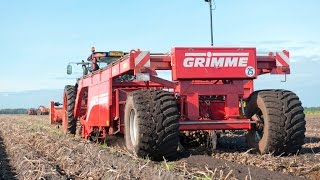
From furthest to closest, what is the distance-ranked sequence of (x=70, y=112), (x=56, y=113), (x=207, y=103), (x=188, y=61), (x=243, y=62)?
(x=56, y=113), (x=70, y=112), (x=207, y=103), (x=243, y=62), (x=188, y=61)

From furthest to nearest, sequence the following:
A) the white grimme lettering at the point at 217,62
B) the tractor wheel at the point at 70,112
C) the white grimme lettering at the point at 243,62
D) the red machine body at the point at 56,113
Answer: the red machine body at the point at 56,113, the tractor wheel at the point at 70,112, the white grimme lettering at the point at 243,62, the white grimme lettering at the point at 217,62

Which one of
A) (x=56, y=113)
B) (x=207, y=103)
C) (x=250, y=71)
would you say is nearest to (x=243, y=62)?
(x=250, y=71)

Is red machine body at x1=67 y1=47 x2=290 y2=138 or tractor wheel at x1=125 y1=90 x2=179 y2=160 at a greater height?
red machine body at x1=67 y1=47 x2=290 y2=138

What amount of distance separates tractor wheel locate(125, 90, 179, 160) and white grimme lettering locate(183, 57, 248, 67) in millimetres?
837

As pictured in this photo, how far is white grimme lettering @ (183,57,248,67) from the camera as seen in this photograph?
25.8 feet

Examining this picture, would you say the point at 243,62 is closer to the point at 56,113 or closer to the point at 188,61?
the point at 188,61

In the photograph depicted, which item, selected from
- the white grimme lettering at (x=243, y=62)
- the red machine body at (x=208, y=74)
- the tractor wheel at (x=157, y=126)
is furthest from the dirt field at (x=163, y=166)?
the white grimme lettering at (x=243, y=62)

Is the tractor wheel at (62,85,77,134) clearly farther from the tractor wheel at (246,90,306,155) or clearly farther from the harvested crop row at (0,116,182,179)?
the tractor wheel at (246,90,306,155)

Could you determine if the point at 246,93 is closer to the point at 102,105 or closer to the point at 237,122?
the point at 237,122

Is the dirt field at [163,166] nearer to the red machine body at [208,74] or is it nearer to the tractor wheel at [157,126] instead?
the tractor wheel at [157,126]

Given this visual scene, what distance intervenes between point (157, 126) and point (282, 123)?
1.92 meters

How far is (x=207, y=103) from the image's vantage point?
8.39 m

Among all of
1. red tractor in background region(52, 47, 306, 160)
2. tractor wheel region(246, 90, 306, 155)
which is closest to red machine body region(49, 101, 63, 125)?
red tractor in background region(52, 47, 306, 160)

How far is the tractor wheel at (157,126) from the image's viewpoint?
7.09m
